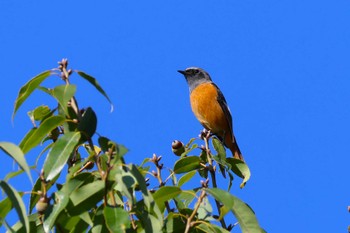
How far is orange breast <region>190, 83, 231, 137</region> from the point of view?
8.62m

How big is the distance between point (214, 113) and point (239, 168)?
454 cm

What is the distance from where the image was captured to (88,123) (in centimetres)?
269

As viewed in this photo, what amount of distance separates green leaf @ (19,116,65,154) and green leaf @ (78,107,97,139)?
0.52ft

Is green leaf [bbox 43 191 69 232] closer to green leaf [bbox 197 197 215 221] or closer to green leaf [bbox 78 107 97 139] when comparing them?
green leaf [bbox 78 107 97 139]

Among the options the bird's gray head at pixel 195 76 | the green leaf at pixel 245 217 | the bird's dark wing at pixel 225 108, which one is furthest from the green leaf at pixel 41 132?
the bird's gray head at pixel 195 76

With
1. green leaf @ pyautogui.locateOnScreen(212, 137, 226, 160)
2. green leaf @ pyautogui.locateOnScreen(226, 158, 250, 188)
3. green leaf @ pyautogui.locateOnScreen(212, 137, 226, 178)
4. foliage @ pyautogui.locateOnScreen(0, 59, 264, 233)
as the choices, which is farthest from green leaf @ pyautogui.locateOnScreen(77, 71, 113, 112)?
green leaf @ pyautogui.locateOnScreen(226, 158, 250, 188)

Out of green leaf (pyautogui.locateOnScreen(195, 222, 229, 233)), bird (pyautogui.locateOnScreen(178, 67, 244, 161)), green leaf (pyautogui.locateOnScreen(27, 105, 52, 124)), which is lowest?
green leaf (pyautogui.locateOnScreen(195, 222, 229, 233))

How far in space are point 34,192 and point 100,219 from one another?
0.91 ft

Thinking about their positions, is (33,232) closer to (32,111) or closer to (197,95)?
(32,111)

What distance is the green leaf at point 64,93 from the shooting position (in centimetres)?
261

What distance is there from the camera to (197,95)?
8922 mm

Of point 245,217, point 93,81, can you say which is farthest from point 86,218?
point 245,217

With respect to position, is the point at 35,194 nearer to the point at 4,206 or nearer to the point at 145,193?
the point at 4,206

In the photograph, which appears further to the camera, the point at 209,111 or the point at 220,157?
the point at 209,111
